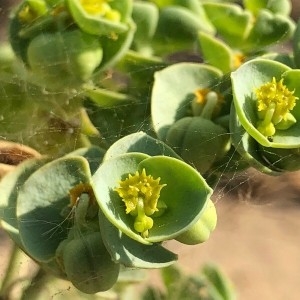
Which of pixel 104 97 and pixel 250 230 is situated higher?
pixel 104 97

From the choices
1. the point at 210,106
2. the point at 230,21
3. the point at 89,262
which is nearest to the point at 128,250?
the point at 89,262

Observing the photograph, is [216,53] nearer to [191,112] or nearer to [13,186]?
[191,112]

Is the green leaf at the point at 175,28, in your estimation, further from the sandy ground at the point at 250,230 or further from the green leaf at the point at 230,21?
the sandy ground at the point at 250,230

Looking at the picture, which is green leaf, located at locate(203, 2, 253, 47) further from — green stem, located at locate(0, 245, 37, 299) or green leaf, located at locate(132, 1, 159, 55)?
green stem, located at locate(0, 245, 37, 299)

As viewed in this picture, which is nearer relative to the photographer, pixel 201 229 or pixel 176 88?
pixel 201 229

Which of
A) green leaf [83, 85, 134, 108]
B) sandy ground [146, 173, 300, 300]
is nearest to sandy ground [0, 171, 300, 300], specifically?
sandy ground [146, 173, 300, 300]

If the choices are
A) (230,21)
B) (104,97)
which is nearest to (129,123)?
(104,97)
